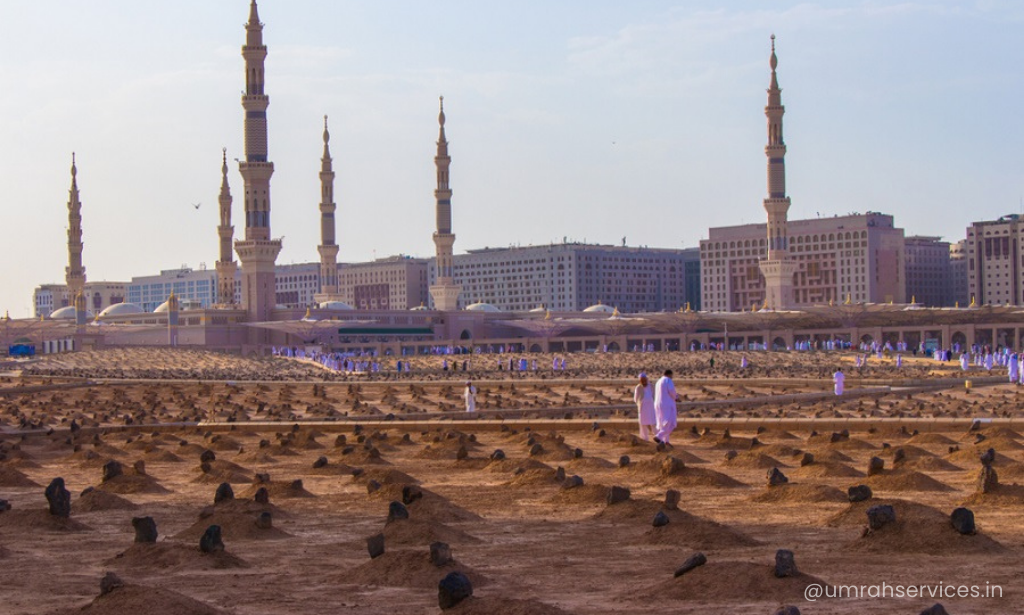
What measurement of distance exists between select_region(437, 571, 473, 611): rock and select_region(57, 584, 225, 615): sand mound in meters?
1.52

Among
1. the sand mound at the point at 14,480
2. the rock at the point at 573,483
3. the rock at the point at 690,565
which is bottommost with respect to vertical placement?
the sand mound at the point at 14,480

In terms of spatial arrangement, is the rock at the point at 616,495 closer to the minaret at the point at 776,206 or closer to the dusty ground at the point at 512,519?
the dusty ground at the point at 512,519

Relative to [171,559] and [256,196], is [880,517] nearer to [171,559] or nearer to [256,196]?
[171,559]

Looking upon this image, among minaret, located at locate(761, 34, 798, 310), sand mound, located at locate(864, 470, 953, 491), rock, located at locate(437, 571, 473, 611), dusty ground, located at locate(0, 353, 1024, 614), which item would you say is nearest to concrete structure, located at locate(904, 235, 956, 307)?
minaret, located at locate(761, 34, 798, 310)

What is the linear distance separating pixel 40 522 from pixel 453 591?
7295 millimetres

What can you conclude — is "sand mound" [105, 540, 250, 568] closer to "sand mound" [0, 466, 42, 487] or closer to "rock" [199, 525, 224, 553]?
"rock" [199, 525, 224, 553]

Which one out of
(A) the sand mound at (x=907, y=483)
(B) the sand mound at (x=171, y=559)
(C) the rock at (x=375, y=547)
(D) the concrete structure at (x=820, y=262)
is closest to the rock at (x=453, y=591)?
(C) the rock at (x=375, y=547)

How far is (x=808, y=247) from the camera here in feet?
551

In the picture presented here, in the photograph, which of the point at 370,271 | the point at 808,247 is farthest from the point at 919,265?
the point at 370,271

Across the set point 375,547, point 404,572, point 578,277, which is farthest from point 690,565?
point 578,277

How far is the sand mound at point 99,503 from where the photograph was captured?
16688mm

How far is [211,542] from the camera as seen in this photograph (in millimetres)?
12117

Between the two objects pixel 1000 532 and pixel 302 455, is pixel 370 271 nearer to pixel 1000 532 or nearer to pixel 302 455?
pixel 302 455

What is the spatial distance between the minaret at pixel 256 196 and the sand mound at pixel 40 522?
85.5 meters
